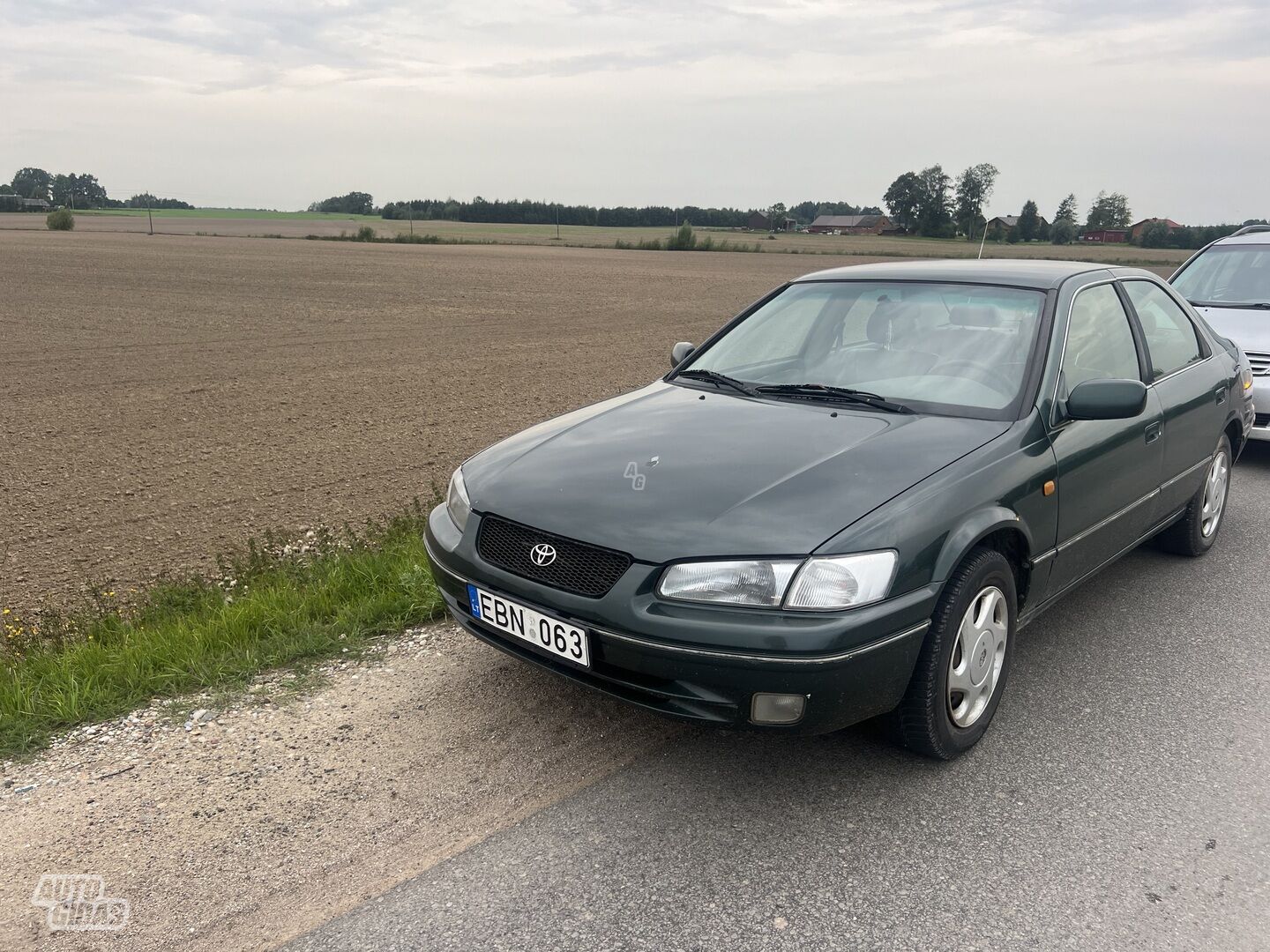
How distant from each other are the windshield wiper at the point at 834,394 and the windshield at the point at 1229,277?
5.92 m

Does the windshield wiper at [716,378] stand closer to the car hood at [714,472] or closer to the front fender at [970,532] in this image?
the car hood at [714,472]

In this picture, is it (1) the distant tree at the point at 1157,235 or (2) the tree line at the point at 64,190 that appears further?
(2) the tree line at the point at 64,190

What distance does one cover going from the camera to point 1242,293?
26.5 ft

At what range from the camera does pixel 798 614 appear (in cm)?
265

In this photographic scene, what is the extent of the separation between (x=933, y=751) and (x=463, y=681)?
5.66 feet

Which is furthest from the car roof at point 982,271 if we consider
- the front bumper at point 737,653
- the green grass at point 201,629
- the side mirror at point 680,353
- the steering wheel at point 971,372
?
the green grass at point 201,629

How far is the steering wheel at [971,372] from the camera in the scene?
11.8 ft

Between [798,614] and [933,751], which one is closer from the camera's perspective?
[798,614]

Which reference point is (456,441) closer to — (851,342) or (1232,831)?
(851,342)

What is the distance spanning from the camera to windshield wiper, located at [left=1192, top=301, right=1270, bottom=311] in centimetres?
780

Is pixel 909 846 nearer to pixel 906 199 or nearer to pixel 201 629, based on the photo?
pixel 201 629

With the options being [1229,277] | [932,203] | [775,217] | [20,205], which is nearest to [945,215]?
[932,203]

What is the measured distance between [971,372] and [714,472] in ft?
4.08

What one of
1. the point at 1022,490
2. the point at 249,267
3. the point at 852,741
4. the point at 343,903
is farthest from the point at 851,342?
the point at 249,267
